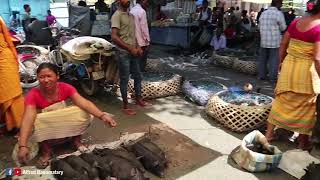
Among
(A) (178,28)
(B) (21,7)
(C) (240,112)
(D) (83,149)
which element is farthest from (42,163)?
(B) (21,7)

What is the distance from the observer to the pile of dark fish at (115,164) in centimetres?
342

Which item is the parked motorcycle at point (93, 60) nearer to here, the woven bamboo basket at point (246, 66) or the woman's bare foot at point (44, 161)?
the woman's bare foot at point (44, 161)

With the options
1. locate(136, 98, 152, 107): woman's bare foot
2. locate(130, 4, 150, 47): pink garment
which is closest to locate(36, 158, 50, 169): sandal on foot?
locate(136, 98, 152, 107): woman's bare foot

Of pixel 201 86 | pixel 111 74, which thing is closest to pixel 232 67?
pixel 201 86

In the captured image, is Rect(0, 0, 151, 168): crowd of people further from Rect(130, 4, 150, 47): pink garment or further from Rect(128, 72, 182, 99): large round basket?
Rect(128, 72, 182, 99): large round basket

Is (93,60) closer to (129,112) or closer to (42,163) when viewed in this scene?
(129,112)

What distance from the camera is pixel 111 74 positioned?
638 centimetres

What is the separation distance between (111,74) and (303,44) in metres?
3.39

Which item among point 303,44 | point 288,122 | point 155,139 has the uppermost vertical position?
point 303,44

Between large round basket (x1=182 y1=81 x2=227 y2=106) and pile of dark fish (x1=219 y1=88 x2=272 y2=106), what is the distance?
0.57m

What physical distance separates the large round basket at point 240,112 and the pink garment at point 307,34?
120 cm

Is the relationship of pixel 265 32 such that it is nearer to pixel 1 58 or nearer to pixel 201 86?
pixel 201 86

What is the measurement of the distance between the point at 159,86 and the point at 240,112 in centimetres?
199

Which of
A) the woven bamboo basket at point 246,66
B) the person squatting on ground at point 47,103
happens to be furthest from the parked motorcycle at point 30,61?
the woven bamboo basket at point 246,66
